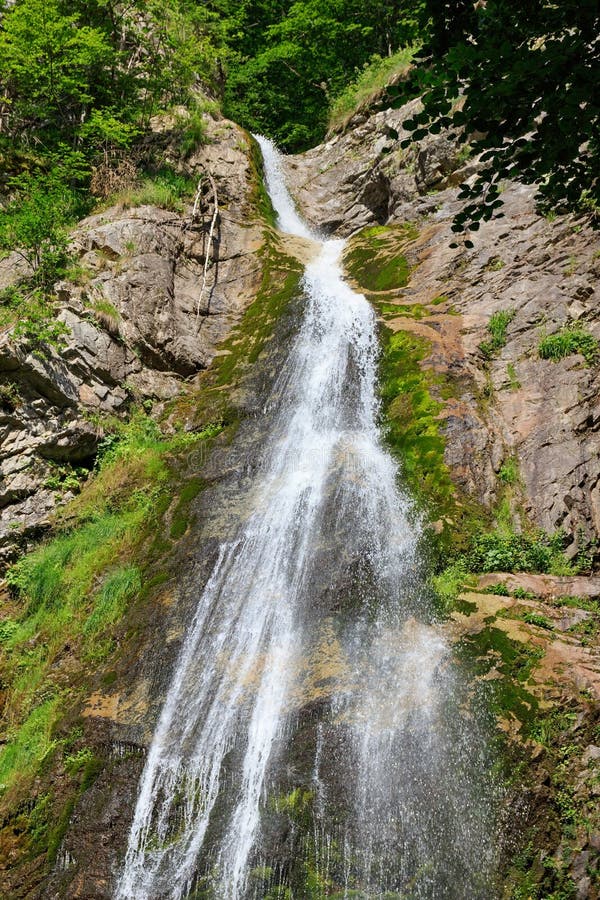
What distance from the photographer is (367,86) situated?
2006 centimetres

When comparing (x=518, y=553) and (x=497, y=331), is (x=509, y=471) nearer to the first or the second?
(x=518, y=553)

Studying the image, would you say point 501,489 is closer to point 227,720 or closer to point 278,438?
point 278,438

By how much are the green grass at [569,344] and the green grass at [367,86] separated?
1307cm

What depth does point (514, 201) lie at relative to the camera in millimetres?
11750

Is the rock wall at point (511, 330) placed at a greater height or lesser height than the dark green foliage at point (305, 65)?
lesser

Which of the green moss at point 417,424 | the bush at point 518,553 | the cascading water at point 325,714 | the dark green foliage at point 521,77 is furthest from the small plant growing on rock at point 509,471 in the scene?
the dark green foliage at point 521,77

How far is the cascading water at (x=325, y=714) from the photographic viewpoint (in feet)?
16.0

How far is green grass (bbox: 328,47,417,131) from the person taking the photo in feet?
62.1

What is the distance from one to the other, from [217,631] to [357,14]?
24451mm

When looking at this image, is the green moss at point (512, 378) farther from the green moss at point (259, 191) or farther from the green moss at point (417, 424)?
the green moss at point (259, 191)

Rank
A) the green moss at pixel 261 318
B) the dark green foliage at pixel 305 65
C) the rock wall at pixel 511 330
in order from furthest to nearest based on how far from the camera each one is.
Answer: the dark green foliage at pixel 305 65 → the green moss at pixel 261 318 → the rock wall at pixel 511 330

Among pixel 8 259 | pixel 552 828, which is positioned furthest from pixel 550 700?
pixel 8 259

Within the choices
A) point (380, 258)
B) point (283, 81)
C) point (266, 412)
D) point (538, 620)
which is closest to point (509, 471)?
point (538, 620)

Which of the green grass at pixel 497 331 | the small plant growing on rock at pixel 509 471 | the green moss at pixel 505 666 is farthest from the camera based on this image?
the green grass at pixel 497 331
